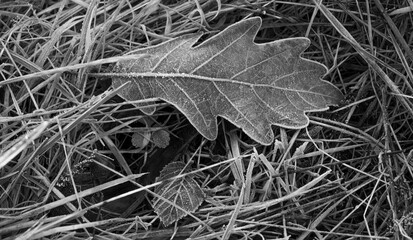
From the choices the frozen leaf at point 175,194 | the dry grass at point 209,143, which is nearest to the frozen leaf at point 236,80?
the dry grass at point 209,143

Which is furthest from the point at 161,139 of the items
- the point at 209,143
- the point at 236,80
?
the point at 236,80

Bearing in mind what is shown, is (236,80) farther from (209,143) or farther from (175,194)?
(175,194)

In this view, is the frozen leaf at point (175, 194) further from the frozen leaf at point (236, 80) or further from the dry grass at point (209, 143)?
the frozen leaf at point (236, 80)

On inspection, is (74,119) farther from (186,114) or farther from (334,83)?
(334,83)

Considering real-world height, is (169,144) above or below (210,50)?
below

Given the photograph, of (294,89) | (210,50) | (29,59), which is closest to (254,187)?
(294,89)
